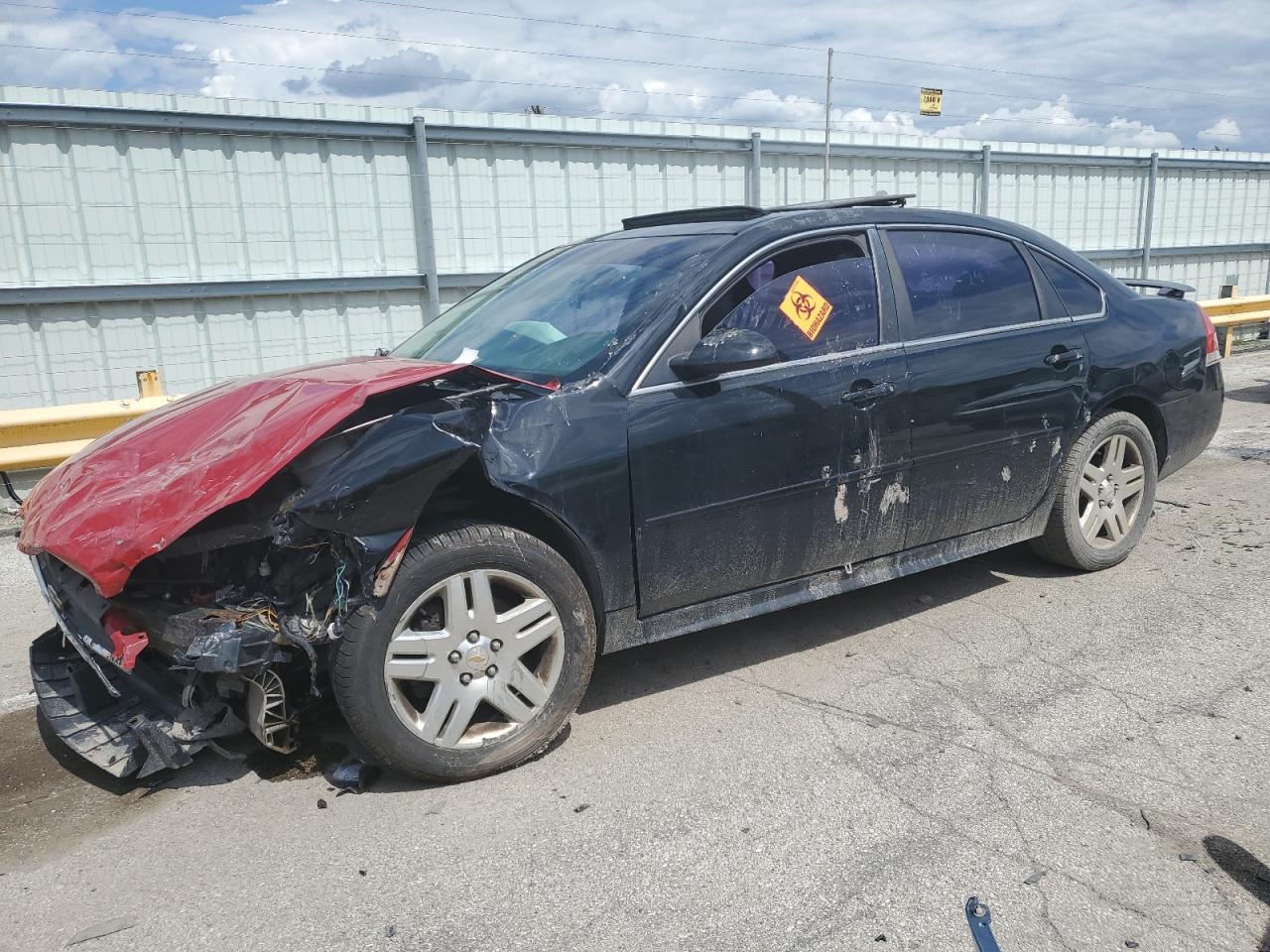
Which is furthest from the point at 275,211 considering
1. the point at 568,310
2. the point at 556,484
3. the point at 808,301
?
the point at 556,484

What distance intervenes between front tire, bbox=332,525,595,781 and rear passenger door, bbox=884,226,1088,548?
1651mm

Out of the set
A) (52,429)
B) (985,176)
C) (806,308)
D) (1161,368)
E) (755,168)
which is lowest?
(52,429)

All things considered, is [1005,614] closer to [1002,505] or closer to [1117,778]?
[1002,505]

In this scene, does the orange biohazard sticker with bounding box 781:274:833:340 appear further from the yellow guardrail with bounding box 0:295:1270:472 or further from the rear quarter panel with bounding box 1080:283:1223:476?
the yellow guardrail with bounding box 0:295:1270:472

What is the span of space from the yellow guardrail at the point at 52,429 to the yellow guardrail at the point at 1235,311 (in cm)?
1183

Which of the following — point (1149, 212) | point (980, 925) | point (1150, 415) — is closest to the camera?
point (980, 925)

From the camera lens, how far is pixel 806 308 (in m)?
3.79

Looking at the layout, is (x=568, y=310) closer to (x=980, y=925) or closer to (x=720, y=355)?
(x=720, y=355)

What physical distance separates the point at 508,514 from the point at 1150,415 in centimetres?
350

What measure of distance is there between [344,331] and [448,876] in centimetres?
745

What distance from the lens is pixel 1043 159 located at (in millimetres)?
14000

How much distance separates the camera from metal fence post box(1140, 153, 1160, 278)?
14.9 metres

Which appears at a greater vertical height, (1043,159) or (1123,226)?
(1043,159)

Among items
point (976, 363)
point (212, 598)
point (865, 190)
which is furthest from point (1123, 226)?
point (212, 598)
